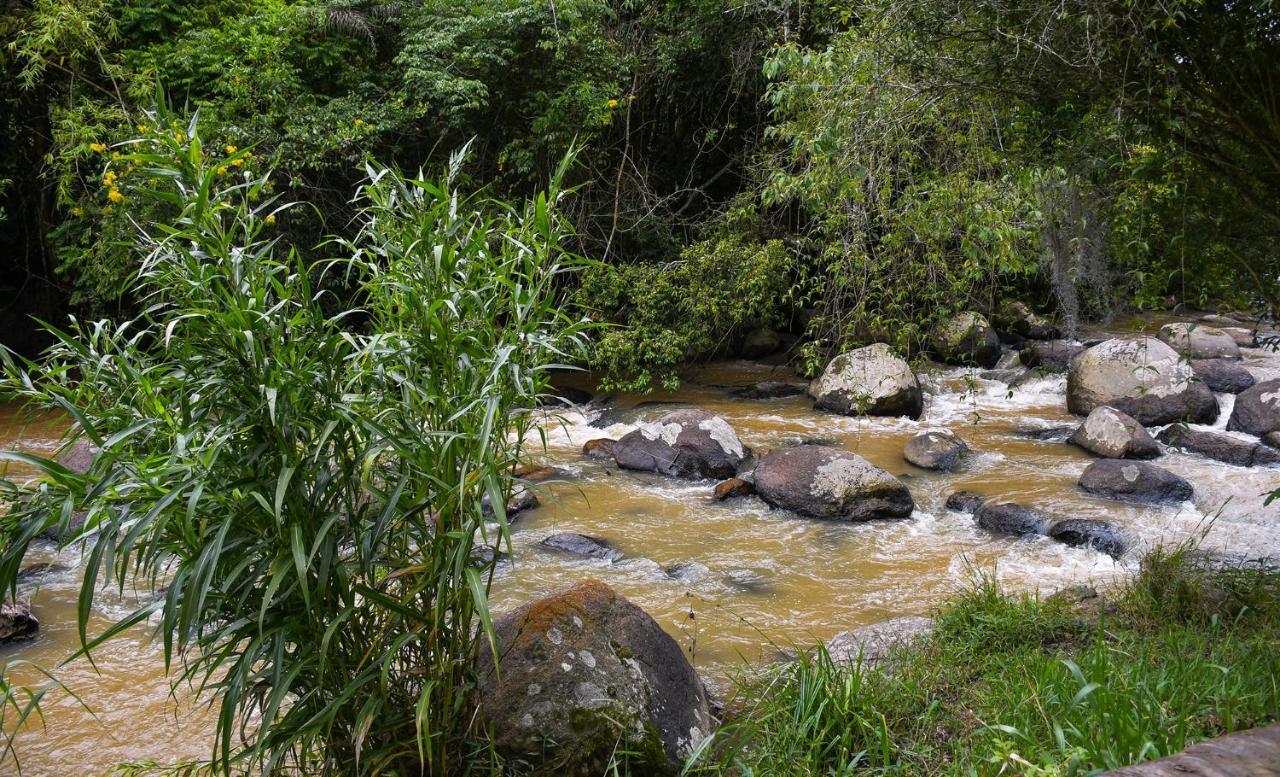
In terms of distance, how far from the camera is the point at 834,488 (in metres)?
6.61

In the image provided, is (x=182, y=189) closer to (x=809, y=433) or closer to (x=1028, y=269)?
(x=1028, y=269)

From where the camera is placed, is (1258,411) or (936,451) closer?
(936,451)

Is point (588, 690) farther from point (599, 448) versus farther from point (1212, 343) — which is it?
point (1212, 343)

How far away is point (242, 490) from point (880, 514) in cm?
502

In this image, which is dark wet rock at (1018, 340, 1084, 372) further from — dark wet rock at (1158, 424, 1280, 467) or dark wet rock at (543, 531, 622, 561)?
dark wet rock at (543, 531, 622, 561)

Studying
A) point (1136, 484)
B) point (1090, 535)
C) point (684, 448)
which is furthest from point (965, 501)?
point (684, 448)

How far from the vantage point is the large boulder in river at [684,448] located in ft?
25.1

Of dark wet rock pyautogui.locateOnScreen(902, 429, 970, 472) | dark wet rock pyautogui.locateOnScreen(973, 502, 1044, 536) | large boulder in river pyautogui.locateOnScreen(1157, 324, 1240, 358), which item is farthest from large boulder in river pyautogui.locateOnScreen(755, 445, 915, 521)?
large boulder in river pyautogui.locateOnScreen(1157, 324, 1240, 358)

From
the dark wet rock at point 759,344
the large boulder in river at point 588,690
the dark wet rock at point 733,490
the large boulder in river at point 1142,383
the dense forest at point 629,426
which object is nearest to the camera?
the dense forest at point 629,426

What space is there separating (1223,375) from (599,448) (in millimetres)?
6804

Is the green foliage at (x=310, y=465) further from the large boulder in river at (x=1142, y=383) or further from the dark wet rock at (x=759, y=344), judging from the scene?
the dark wet rock at (x=759, y=344)

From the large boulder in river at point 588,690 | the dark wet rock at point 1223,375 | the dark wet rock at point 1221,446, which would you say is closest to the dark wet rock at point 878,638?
the large boulder in river at point 588,690

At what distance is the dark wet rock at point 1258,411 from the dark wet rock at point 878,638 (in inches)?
222

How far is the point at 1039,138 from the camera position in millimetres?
4723
